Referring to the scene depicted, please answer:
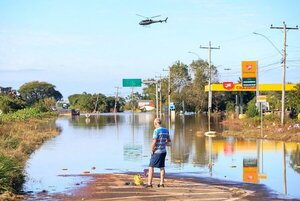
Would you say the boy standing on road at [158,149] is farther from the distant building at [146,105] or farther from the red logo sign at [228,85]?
the distant building at [146,105]

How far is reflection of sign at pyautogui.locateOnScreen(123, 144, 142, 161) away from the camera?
83.7 feet

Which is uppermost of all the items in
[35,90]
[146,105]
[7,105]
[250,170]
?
[35,90]

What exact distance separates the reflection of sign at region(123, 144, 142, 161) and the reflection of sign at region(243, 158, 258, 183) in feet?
16.7

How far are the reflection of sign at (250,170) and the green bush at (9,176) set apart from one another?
7.03 m

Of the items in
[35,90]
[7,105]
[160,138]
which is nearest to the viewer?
[160,138]

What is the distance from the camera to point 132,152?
→ 28.7 m

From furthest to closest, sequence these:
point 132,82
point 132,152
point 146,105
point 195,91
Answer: point 146,105 → point 195,91 → point 132,82 → point 132,152

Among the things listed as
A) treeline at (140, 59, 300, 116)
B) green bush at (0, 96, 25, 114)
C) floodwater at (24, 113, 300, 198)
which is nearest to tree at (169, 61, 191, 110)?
treeline at (140, 59, 300, 116)

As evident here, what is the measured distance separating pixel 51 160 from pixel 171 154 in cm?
599

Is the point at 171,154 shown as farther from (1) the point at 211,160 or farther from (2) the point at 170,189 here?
(2) the point at 170,189

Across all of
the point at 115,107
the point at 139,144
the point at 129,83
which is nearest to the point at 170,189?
the point at 139,144

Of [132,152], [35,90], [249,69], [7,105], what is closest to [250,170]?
[132,152]

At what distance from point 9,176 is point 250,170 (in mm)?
9251

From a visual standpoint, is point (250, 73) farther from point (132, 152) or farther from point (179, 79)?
point (179, 79)
